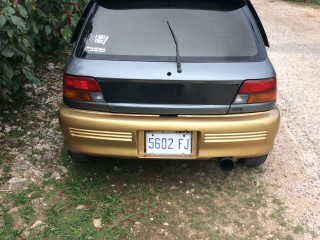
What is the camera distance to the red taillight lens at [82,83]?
2.80 meters

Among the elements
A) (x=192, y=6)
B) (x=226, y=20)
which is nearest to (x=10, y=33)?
(x=192, y=6)

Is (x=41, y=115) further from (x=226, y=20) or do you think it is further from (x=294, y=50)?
(x=294, y=50)

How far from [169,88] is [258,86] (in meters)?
0.64

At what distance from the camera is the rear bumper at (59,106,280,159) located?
110 inches

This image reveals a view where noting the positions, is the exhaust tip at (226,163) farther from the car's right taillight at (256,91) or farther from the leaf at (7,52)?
the leaf at (7,52)

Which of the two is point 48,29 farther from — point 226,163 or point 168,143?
point 226,163

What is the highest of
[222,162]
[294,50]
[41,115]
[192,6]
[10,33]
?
[192,6]

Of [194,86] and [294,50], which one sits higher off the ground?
[194,86]

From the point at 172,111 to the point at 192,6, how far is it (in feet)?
2.85

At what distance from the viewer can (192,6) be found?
307 centimetres

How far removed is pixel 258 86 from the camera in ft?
9.32

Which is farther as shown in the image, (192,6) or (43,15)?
(43,15)

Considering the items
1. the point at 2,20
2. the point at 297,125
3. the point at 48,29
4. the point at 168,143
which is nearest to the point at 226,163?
the point at 168,143

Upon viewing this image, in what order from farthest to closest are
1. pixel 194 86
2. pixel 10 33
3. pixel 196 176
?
pixel 196 176, pixel 10 33, pixel 194 86
